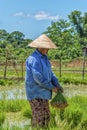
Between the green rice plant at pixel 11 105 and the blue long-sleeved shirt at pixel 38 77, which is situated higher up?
the blue long-sleeved shirt at pixel 38 77

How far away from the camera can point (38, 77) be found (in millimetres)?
5145

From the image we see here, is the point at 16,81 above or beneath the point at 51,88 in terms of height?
beneath

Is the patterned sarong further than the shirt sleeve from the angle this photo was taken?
Yes

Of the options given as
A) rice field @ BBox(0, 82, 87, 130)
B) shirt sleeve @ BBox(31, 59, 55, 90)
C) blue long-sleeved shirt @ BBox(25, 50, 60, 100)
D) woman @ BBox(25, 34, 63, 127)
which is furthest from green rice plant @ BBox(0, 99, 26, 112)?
shirt sleeve @ BBox(31, 59, 55, 90)

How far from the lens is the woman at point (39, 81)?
519 centimetres

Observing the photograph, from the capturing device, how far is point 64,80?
16859mm

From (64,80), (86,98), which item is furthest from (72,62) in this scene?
(86,98)

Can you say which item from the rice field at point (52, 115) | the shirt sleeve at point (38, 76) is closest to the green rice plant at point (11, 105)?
the rice field at point (52, 115)

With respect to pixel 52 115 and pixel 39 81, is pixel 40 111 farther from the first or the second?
pixel 52 115

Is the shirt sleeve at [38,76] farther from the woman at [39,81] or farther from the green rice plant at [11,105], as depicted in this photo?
the green rice plant at [11,105]

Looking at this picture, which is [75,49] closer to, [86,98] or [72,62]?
[72,62]

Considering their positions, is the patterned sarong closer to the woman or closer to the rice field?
the woman

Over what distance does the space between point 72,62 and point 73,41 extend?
6.22m

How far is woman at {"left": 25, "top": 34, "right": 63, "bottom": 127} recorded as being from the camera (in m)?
5.19
